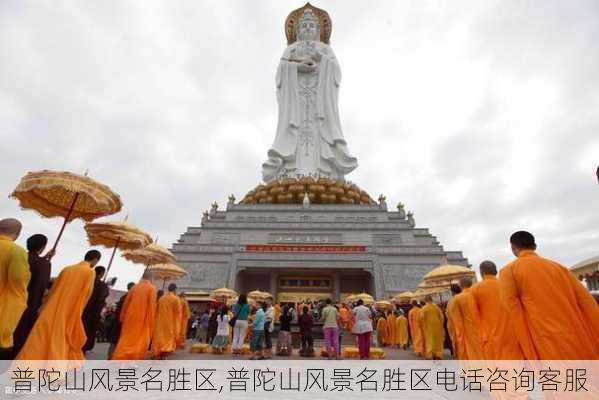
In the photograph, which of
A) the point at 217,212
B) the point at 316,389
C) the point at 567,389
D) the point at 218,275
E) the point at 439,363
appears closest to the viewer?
the point at 567,389

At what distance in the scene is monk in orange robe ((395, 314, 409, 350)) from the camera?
9523mm

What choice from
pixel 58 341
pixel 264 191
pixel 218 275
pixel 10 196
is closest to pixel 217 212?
pixel 264 191

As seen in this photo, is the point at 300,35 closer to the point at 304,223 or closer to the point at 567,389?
the point at 304,223

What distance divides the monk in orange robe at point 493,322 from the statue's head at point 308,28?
95.3 ft

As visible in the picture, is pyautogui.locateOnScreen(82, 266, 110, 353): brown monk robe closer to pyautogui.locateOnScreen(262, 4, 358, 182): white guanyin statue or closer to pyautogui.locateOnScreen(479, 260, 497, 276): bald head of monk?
pyautogui.locateOnScreen(479, 260, 497, 276): bald head of monk

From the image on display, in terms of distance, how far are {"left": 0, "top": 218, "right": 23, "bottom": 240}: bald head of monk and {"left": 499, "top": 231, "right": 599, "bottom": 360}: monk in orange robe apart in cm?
406

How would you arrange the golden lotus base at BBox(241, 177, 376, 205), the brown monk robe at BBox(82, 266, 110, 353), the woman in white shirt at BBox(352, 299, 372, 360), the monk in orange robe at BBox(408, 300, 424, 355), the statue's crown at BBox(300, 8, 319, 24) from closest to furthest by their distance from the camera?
the brown monk robe at BBox(82, 266, 110, 353) → the woman in white shirt at BBox(352, 299, 372, 360) → the monk in orange robe at BBox(408, 300, 424, 355) → the golden lotus base at BBox(241, 177, 376, 205) → the statue's crown at BBox(300, 8, 319, 24)

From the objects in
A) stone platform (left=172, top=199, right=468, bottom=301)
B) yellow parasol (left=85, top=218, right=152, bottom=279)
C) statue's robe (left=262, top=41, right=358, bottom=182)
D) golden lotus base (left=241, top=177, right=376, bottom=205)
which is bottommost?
yellow parasol (left=85, top=218, right=152, bottom=279)

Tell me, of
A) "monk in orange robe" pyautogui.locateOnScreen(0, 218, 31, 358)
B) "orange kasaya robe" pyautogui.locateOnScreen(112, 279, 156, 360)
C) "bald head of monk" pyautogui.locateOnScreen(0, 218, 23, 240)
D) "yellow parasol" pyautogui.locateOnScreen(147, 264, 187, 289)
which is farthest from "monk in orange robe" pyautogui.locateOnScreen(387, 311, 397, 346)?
"bald head of monk" pyautogui.locateOnScreen(0, 218, 23, 240)

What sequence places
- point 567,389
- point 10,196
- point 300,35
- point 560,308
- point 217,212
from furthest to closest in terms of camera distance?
point 300,35 < point 217,212 < point 10,196 < point 560,308 < point 567,389

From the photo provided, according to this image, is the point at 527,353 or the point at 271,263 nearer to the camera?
the point at 527,353

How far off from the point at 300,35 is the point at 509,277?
3026 cm

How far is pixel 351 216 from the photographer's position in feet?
63.2

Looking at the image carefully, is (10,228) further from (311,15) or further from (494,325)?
(311,15)
